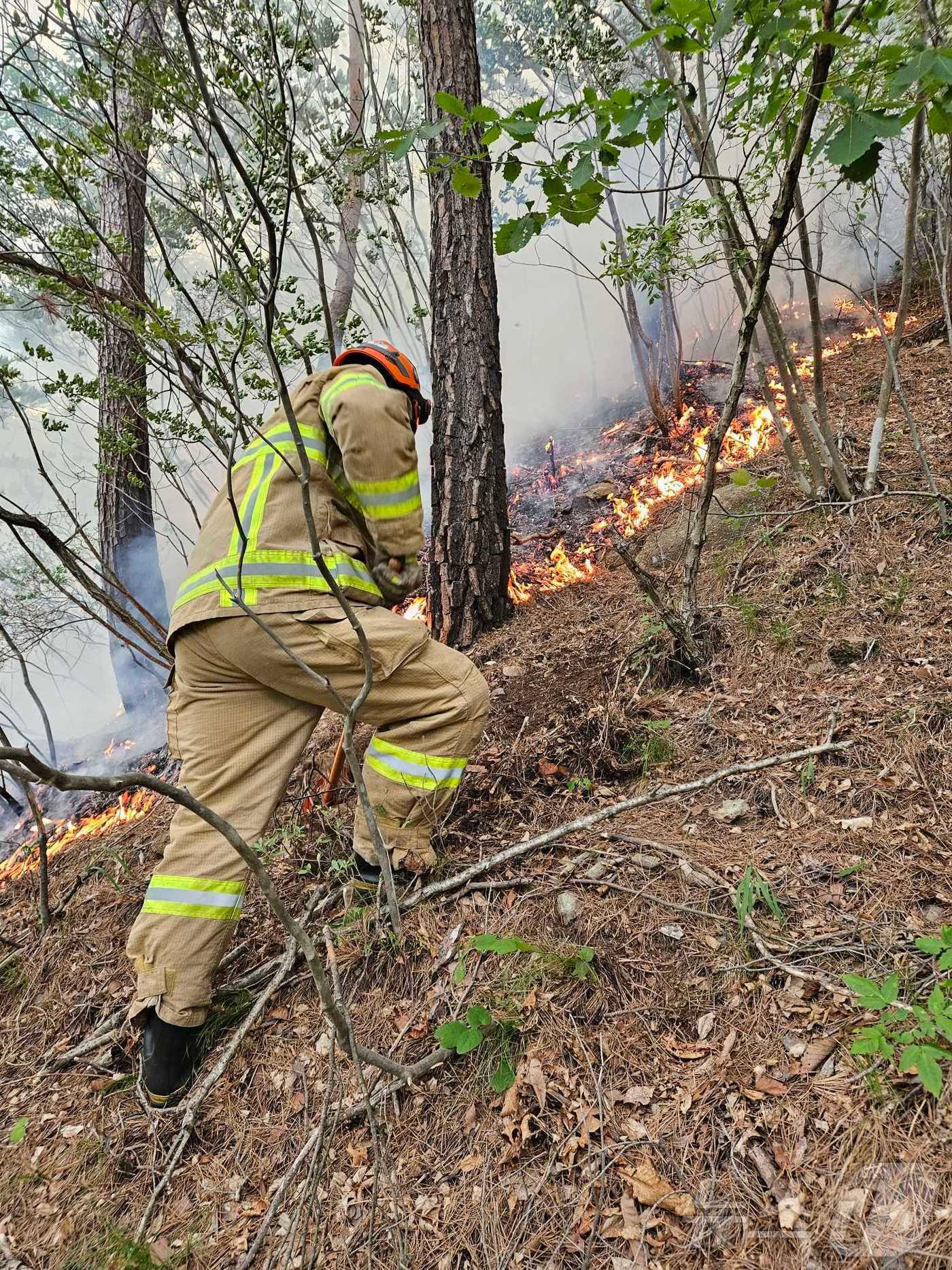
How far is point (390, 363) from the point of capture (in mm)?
2525

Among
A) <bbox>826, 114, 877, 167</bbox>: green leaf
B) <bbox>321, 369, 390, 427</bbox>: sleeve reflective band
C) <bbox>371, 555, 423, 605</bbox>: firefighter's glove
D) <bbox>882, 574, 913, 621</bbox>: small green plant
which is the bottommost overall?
<bbox>882, 574, 913, 621</bbox>: small green plant

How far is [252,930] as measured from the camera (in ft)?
8.63

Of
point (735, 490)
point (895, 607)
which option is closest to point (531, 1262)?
point (895, 607)

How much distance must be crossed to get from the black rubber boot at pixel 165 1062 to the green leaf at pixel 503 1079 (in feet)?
3.42

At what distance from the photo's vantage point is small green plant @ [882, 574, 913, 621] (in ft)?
10.0

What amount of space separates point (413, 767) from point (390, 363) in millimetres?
1517

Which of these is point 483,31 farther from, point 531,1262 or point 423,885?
point 531,1262

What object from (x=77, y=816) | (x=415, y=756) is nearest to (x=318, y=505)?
(x=415, y=756)

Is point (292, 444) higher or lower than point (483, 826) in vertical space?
higher

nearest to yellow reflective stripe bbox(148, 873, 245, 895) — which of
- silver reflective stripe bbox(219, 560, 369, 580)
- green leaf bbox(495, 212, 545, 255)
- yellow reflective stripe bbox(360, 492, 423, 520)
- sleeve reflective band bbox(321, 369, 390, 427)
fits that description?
silver reflective stripe bbox(219, 560, 369, 580)

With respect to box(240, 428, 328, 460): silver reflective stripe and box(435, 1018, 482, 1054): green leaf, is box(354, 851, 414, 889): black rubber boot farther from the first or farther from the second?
box(240, 428, 328, 460): silver reflective stripe

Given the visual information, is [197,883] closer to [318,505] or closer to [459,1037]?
[459,1037]

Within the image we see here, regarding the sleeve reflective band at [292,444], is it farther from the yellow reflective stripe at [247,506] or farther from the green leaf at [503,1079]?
the green leaf at [503,1079]

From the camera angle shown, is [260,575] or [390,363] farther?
[390,363]
